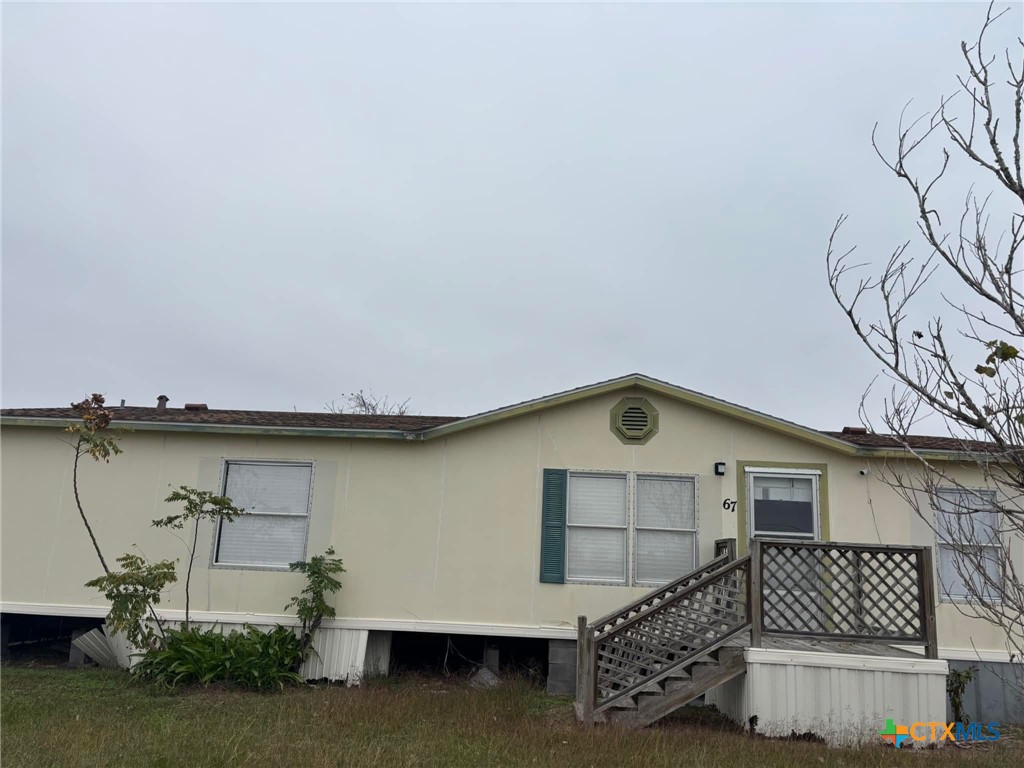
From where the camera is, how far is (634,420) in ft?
32.6

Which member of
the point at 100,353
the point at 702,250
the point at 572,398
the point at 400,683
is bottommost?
the point at 400,683

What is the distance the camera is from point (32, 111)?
34.9ft

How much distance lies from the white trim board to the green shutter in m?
0.66

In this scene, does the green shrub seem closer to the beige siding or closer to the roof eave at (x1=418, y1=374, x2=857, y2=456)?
the beige siding

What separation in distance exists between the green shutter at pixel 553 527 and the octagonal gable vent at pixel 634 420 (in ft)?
3.05

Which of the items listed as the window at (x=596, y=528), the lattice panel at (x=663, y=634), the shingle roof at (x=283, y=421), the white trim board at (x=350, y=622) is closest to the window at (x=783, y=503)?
the shingle roof at (x=283, y=421)

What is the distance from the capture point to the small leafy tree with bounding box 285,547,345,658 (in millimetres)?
9102

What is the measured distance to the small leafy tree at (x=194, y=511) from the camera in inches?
364

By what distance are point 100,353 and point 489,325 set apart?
40.2ft

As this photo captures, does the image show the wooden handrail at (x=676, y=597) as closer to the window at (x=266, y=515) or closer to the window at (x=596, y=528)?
the window at (x=596, y=528)

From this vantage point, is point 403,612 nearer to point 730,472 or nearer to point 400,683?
point 400,683

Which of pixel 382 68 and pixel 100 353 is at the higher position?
pixel 382 68

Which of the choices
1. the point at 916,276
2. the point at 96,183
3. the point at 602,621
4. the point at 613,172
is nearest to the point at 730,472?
the point at 602,621

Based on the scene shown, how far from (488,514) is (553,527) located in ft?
2.82
